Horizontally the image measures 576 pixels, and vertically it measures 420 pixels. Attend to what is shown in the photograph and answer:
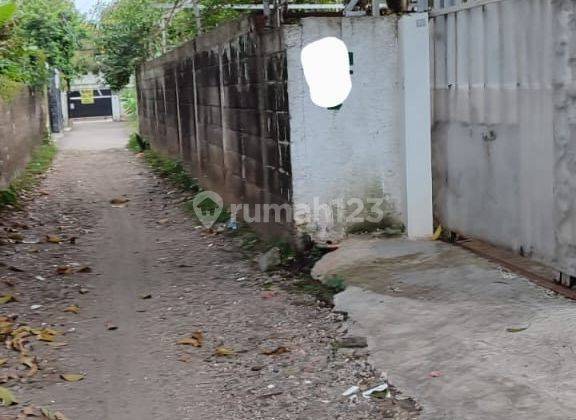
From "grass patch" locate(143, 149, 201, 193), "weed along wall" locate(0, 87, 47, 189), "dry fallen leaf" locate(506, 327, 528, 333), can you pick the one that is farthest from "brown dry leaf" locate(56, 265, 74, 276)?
"weed along wall" locate(0, 87, 47, 189)

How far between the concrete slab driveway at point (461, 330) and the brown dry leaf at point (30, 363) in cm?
193

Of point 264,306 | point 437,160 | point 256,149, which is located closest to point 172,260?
point 256,149

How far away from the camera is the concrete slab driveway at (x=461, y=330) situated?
11.1 feet

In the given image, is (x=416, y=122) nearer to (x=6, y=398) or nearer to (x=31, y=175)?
(x=6, y=398)

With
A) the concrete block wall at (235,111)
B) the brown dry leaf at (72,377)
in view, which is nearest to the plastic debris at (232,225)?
the concrete block wall at (235,111)

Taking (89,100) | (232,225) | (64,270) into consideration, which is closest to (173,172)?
(232,225)

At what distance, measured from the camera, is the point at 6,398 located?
12.9ft

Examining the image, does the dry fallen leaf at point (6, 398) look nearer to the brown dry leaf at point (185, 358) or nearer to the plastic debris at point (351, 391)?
the brown dry leaf at point (185, 358)

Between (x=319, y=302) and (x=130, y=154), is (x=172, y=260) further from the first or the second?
(x=130, y=154)

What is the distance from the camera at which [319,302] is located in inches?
212

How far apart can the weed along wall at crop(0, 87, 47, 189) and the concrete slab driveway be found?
7245mm

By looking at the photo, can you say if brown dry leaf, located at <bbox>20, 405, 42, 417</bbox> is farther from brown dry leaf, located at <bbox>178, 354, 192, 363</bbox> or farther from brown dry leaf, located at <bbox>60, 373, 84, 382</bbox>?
brown dry leaf, located at <bbox>178, 354, 192, 363</bbox>

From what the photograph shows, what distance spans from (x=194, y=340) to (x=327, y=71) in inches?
97.3

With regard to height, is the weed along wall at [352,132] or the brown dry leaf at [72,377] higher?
the weed along wall at [352,132]
